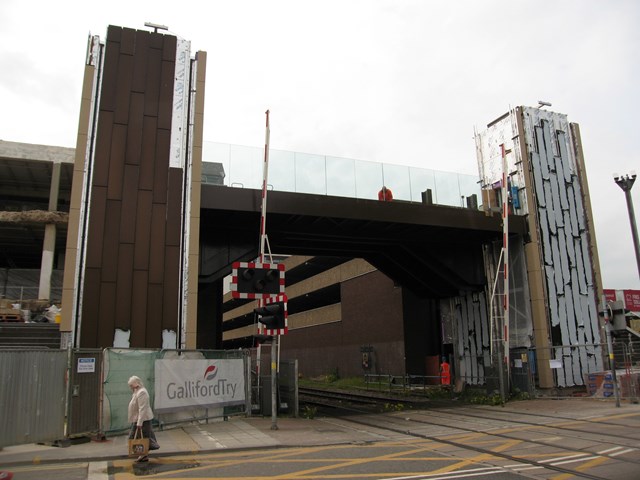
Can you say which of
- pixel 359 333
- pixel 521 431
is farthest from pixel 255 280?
pixel 359 333

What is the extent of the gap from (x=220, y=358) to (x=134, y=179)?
6444mm

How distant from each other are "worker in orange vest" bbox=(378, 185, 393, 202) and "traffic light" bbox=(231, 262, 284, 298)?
27.6ft

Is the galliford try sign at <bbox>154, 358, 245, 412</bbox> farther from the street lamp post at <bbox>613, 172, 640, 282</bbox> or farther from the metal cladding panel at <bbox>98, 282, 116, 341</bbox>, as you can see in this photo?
the street lamp post at <bbox>613, 172, 640, 282</bbox>

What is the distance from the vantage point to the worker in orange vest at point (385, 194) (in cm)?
2127

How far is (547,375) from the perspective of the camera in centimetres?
2128

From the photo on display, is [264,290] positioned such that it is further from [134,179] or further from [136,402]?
[134,179]

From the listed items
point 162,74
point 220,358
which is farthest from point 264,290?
point 162,74

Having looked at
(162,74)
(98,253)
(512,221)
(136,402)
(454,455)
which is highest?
(162,74)

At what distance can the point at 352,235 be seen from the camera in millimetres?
22625

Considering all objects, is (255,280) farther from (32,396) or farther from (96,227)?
(96,227)

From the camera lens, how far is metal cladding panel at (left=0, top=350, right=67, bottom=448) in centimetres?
1017

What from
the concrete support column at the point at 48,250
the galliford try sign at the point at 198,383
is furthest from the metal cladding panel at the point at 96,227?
the concrete support column at the point at 48,250

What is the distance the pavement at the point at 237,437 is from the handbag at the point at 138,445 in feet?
2.42

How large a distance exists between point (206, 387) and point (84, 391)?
12.6ft
